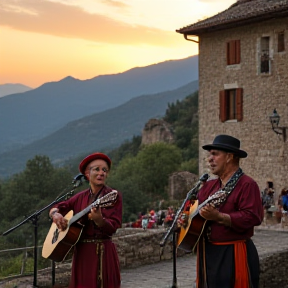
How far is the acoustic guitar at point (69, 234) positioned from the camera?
205 inches

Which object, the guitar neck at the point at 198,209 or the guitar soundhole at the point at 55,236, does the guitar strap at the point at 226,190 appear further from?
the guitar soundhole at the point at 55,236

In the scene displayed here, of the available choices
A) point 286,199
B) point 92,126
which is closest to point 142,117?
point 92,126

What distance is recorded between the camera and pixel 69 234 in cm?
544

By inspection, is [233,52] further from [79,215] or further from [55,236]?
[79,215]

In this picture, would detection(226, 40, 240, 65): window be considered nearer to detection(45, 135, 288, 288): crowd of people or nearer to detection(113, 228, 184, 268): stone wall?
detection(113, 228, 184, 268): stone wall

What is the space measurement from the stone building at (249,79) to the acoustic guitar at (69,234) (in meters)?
15.8

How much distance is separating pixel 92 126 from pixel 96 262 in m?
191

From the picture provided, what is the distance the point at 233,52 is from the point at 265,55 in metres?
1.48

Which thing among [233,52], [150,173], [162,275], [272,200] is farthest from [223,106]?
[150,173]

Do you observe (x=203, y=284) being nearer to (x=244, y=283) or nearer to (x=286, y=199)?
(x=244, y=283)

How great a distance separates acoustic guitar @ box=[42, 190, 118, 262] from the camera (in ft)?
17.0

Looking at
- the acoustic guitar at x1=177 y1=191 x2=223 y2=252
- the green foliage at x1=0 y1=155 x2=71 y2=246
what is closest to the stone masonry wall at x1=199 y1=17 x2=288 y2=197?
the acoustic guitar at x1=177 y1=191 x2=223 y2=252

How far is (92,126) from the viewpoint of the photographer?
19588cm

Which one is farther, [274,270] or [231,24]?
[231,24]
